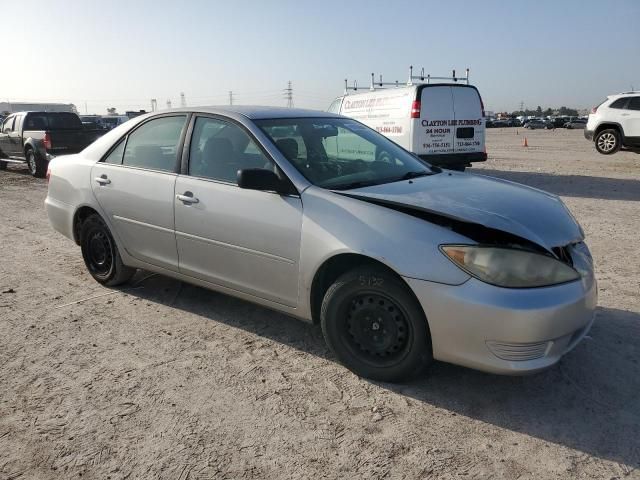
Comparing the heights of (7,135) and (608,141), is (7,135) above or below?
above

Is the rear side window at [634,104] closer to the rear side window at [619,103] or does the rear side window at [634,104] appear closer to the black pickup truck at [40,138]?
the rear side window at [619,103]

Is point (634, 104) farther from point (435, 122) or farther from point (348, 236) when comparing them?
point (348, 236)

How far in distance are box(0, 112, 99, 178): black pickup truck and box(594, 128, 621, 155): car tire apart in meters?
14.4

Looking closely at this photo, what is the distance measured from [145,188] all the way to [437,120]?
7705mm

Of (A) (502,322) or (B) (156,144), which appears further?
(B) (156,144)

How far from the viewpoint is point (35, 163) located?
13.8 metres

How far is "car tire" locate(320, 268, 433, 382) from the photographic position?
2984 mm

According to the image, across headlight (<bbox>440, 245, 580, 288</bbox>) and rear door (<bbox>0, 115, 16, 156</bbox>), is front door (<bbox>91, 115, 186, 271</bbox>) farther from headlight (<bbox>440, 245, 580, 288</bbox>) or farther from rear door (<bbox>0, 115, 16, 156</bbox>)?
rear door (<bbox>0, 115, 16, 156</bbox>)

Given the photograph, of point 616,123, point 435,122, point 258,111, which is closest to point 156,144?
point 258,111

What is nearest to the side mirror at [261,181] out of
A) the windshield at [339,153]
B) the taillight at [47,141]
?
the windshield at [339,153]

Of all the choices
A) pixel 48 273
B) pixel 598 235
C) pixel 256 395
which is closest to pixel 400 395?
pixel 256 395

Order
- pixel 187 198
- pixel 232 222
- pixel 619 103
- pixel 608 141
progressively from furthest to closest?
pixel 608 141 < pixel 619 103 < pixel 187 198 < pixel 232 222

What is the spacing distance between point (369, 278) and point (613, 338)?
1918 mm

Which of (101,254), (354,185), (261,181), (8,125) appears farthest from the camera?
(8,125)
